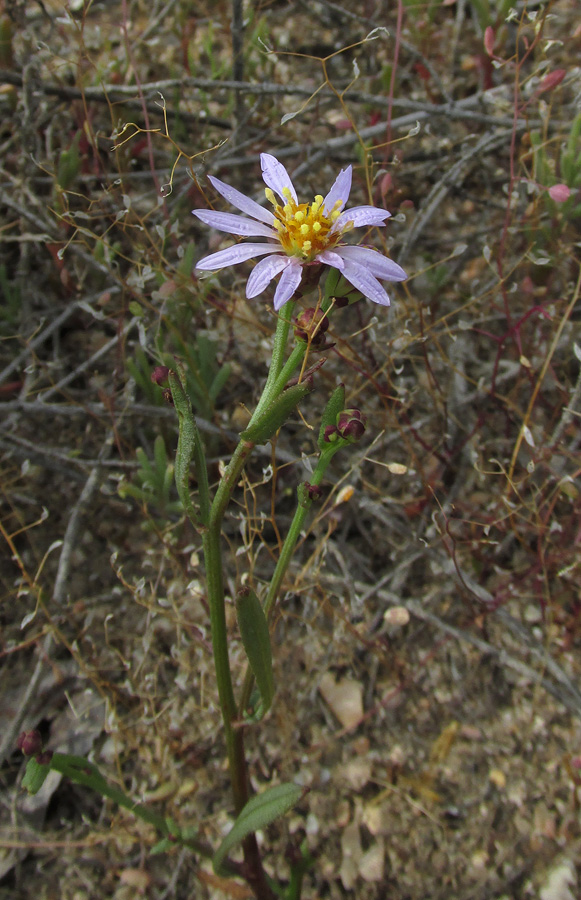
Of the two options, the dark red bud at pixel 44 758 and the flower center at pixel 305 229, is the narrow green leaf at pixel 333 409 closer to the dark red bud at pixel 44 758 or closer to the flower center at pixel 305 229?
the flower center at pixel 305 229

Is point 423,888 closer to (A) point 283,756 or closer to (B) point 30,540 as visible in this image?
(A) point 283,756

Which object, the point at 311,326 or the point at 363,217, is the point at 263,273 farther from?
the point at 363,217

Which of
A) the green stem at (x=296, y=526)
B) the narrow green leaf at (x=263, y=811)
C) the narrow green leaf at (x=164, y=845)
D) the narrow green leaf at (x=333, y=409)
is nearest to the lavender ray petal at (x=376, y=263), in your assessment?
the narrow green leaf at (x=333, y=409)

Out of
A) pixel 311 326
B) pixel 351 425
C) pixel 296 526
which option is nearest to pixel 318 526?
pixel 296 526

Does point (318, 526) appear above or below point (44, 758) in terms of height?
below

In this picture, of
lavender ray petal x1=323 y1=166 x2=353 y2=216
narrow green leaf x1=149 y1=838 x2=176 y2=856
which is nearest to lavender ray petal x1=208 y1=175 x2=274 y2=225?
lavender ray petal x1=323 y1=166 x2=353 y2=216

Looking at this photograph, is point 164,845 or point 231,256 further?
point 164,845
